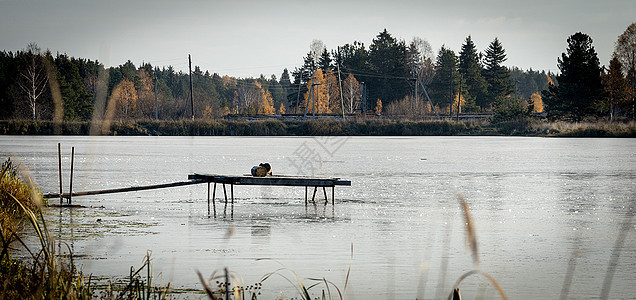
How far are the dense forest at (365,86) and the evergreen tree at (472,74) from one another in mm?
142

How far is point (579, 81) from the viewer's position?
65938 millimetres

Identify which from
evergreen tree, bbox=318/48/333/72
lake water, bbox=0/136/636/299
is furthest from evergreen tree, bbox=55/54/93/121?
lake water, bbox=0/136/636/299

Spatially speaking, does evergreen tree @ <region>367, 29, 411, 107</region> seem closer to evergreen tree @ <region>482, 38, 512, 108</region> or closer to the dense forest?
the dense forest

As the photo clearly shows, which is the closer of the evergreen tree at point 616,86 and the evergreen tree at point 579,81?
the evergreen tree at point 579,81

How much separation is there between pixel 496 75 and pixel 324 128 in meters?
41.1

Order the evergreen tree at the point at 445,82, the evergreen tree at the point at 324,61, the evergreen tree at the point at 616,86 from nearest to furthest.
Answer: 1. the evergreen tree at the point at 616,86
2. the evergreen tree at the point at 445,82
3. the evergreen tree at the point at 324,61

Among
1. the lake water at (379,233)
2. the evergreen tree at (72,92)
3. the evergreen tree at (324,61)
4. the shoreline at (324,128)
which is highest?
the evergreen tree at (324,61)

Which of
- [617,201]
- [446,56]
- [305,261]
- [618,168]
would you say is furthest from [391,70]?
[305,261]

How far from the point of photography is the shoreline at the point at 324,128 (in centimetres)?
6312

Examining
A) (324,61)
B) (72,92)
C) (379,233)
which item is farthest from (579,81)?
(379,233)

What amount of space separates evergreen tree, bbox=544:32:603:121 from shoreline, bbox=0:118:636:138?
5.95ft

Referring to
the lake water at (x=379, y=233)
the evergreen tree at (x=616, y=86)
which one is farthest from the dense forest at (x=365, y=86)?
the lake water at (x=379, y=233)

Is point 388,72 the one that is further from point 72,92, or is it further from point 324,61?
point 72,92

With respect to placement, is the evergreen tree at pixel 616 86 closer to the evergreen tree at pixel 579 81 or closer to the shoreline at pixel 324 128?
the evergreen tree at pixel 579 81
